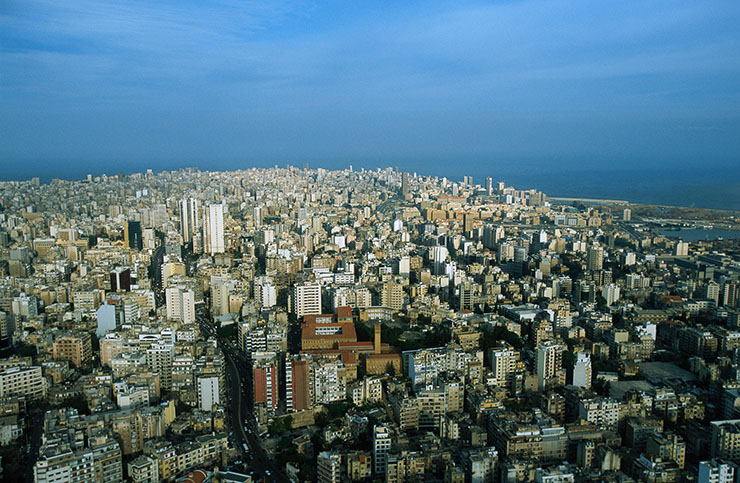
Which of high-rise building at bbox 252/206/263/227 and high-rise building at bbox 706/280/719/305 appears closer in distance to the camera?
high-rise building at bbox 706/280/719/305

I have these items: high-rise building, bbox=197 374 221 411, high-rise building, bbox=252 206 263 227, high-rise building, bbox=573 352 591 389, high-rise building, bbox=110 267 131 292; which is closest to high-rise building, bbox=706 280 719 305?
high-rise building, bbox=573 352 591 389

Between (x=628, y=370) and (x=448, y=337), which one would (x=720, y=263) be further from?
(x=448, y=337)

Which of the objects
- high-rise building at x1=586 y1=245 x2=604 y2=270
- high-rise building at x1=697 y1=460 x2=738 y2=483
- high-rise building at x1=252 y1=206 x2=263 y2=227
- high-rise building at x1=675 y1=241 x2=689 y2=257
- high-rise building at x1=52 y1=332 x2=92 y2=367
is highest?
high-rise building at x1=252 y1=206 x2=263 y2=227

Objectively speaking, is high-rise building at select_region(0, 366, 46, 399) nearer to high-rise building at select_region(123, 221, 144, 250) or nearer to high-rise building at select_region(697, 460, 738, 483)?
high-rise building at select_region(697, 460, 738, 483)

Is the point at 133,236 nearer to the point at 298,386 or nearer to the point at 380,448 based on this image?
the point at 298,386

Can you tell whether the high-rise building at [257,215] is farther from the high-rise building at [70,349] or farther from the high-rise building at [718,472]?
the high-rise building at [718,472]

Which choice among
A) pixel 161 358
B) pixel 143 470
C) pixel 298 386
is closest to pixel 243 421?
pixel 298 386
